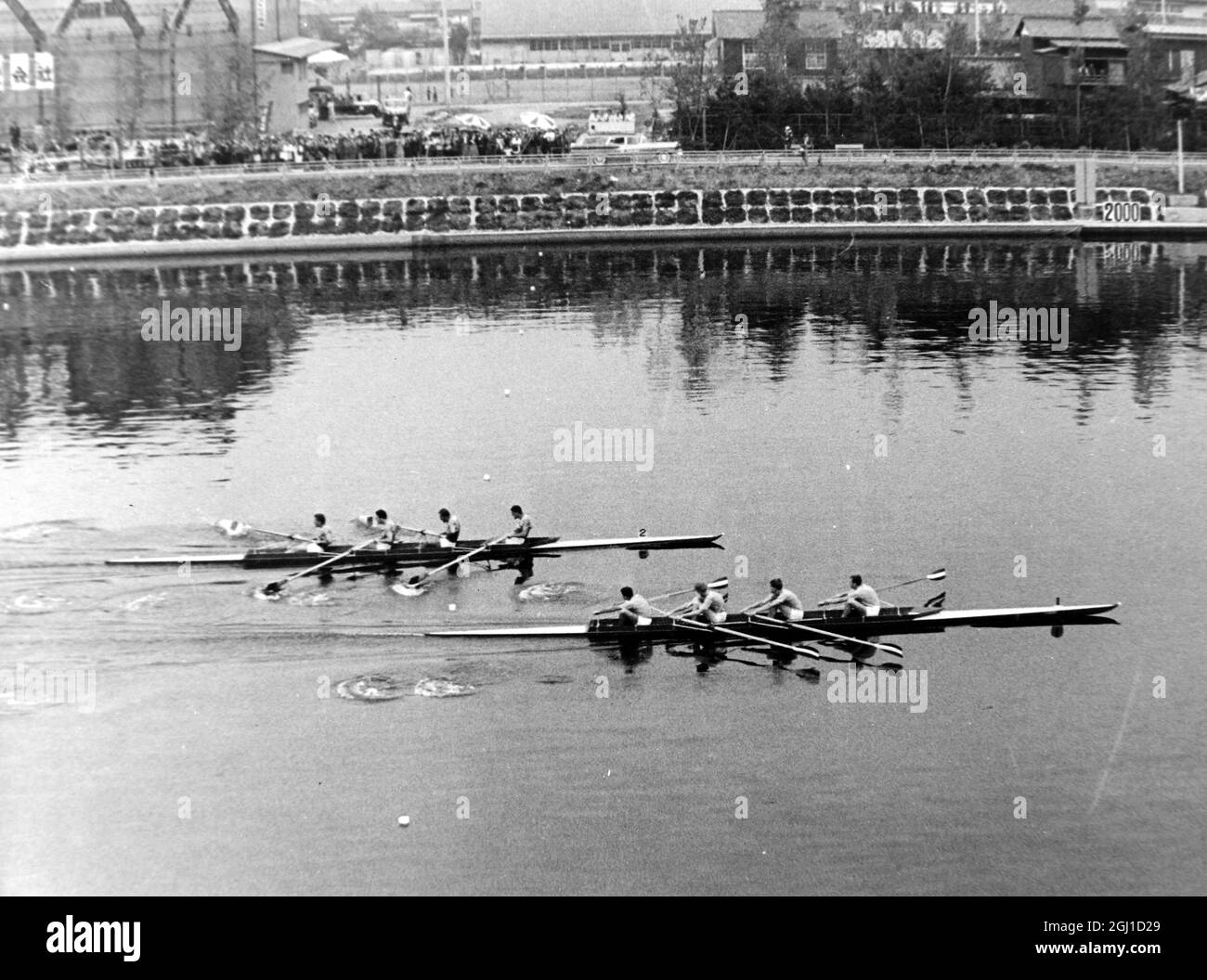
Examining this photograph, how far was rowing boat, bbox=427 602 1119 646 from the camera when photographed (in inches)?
1236

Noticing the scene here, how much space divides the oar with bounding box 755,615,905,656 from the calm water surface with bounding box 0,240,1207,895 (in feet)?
1.29

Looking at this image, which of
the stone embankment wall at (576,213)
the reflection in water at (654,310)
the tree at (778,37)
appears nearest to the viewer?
the reflection in water at (654,310)

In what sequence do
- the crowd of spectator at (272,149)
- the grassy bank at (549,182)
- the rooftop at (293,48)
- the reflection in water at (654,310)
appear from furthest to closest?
the rooftop at (293,48), the crowd of spectator at (272,149), the grassy bank at (549,182), the reflection in water at (654,310)

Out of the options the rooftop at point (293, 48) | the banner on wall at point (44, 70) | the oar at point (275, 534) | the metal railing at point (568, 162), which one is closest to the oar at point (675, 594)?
the oar at point (275, 534)

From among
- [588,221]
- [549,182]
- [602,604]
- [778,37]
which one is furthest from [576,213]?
[602,604]

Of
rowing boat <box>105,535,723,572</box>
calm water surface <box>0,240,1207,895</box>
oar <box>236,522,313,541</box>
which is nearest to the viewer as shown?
calm water surface <box>0,240,1207,895</box>

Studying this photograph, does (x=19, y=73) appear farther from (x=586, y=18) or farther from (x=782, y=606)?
(x=782, y=606)

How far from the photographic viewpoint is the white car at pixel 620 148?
8556 cm

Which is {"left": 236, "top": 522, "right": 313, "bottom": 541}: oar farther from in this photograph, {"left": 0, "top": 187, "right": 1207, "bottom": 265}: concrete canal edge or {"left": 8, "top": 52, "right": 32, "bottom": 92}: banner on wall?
{"left": 8, "top": 52, "right": 32, "bottom": 92}: banner on wall

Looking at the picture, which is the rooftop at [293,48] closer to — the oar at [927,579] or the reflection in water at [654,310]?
the reflection in water at [654,310]

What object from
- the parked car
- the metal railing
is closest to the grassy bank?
the metal railing

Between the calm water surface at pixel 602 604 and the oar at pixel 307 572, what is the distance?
1.14 feet
